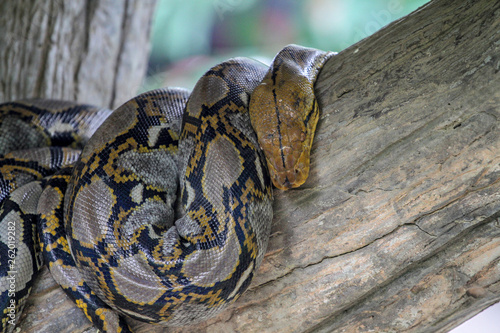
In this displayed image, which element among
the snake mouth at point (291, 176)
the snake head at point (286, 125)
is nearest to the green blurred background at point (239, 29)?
the snake head at point (286, 125)

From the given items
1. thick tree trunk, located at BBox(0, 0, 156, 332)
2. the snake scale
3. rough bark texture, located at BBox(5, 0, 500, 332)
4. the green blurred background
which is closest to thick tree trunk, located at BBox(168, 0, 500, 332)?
rough bark texture, located at BBox(5, 0, 500, 332)

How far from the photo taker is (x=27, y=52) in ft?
12.1

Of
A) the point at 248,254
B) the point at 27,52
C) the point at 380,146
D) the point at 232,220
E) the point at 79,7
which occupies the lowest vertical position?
the point at 248,254

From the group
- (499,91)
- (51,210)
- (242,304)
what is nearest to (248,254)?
(242,304)

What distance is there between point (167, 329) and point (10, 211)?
3.55 feet

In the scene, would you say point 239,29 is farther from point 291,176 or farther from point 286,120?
point 291,176

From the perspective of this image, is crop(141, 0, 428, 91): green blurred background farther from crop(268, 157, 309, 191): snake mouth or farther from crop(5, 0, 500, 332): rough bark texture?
crop(268, 157, 309, 191): snake mouth

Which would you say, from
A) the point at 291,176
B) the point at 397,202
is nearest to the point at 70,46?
the point at 291,176

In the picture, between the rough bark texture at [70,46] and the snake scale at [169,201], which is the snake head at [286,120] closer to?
the snake scale at [169,201]

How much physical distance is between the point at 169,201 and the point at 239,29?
448cm

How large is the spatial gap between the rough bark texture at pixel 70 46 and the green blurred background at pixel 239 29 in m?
1.55

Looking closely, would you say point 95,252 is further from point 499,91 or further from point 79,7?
point 79,7

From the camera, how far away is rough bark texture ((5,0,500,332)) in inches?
66.5

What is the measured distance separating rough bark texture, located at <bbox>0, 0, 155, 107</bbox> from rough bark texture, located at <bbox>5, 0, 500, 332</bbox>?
8.28 feet
